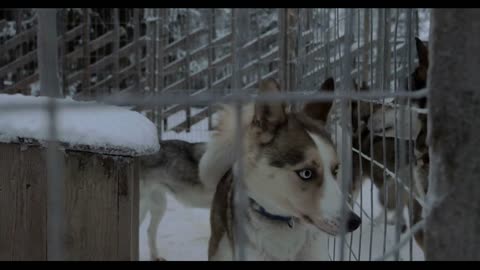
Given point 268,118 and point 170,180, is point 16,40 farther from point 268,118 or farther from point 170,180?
point 268,118

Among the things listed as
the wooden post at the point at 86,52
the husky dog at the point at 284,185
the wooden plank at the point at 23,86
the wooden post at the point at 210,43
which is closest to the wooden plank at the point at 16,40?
the wooden plank at the point at 23,86

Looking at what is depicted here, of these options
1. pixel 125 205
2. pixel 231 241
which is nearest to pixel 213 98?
pixel 125 205

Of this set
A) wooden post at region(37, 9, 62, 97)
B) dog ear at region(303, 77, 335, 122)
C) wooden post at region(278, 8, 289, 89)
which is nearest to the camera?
wooden post at region(37, 9, 62, 97)

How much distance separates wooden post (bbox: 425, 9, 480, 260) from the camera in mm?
909

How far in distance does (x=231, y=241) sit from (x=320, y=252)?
38 centimetres

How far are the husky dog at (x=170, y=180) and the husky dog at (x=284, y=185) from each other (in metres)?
1.66

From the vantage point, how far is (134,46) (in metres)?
8.09

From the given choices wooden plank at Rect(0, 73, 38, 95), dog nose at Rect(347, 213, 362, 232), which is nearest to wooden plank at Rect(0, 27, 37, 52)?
wooden plank at Rect(0, 73, 38, 95)

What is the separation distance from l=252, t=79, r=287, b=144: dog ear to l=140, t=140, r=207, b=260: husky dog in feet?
6.91

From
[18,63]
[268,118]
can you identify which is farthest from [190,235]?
[18,63]

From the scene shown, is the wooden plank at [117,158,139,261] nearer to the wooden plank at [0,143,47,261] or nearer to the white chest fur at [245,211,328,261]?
the wooden plank at [0,143,47,261]

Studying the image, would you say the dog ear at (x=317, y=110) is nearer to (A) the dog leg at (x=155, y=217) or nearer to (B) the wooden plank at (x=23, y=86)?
(A) the dog leg at (x=155, y=217)

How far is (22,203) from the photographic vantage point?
5.81 ft

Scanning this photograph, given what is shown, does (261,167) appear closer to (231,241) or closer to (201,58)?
(231,241)
